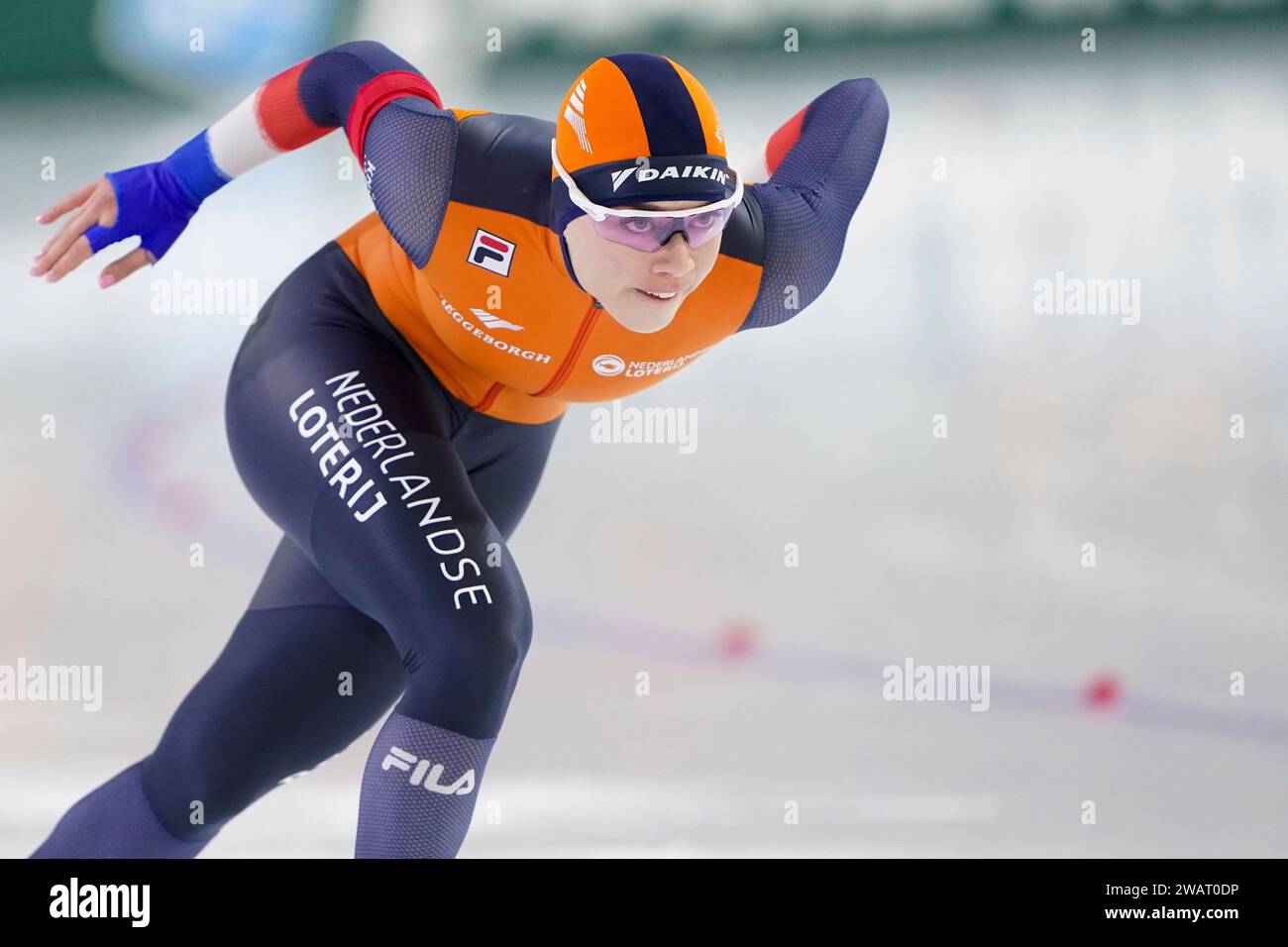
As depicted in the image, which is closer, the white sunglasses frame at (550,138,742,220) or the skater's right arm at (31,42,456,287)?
the white sunglasses frame at (550,138,742,220)

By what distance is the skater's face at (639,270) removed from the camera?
6.61 feet

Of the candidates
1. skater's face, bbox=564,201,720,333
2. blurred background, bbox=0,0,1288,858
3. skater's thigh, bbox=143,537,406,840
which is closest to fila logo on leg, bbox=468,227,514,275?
skater's face, bbox=564,201,720,333

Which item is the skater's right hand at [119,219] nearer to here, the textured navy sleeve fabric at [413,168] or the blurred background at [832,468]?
the textured navy sleeve fabric at [413,168]

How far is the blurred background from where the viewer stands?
352cm

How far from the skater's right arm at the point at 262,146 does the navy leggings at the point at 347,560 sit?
0.22 metres

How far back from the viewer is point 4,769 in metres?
3.49

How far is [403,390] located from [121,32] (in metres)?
2.79

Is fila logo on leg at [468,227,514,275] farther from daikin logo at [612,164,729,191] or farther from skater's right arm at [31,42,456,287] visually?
daikin logo at [612,164,729,191]

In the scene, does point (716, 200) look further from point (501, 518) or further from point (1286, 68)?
point (1286, 68)

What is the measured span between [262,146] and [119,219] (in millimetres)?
269

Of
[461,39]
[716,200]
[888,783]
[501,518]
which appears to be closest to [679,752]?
[888,783]

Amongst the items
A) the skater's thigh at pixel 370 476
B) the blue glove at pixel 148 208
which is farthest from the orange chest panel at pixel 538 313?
the blue glove at pixel 148 208

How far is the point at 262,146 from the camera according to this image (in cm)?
245

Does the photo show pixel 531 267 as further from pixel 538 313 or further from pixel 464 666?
pixel 464 666
